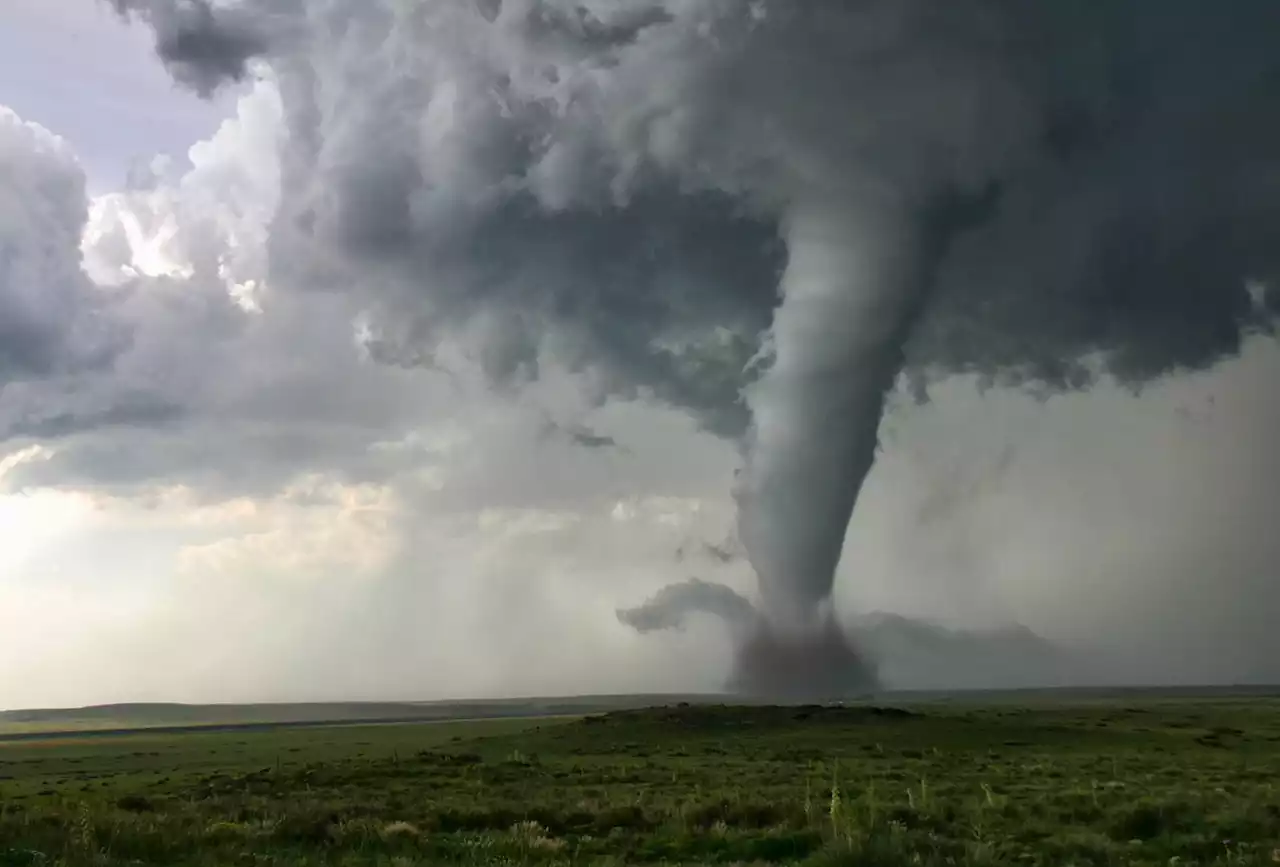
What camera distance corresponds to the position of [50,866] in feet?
54.3

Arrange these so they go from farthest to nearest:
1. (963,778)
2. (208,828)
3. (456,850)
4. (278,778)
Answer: (278,778), (963,778), (208,828), (456,850)

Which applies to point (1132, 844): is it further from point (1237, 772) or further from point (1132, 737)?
point (1132, 737)

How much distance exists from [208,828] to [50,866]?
664 cm

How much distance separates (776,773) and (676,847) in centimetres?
2406

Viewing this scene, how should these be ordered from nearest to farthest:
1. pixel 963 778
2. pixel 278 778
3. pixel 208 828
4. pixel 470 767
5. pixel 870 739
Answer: pixel 208 828 < pixel 963 778 < pixel 278 778 < pixel 470 767 < pixel 870 739

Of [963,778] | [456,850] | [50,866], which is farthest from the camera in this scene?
[963,778]

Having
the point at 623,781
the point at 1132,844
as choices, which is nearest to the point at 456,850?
the point at 1132,844

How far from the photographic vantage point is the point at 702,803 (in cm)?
2622

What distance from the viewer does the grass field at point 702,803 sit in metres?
19.2

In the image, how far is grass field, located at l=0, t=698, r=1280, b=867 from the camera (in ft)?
63.1

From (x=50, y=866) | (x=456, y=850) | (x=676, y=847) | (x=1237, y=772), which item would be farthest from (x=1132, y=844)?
(x=1237, y=772)

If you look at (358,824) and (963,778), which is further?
(963,778)

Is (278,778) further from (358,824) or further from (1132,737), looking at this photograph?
(1132,737)

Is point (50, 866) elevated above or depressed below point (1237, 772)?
above
